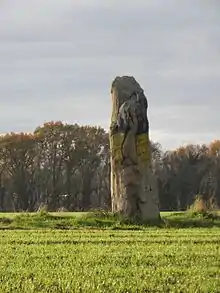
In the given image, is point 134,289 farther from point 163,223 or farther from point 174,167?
point 174,167

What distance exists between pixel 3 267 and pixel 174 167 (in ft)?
196

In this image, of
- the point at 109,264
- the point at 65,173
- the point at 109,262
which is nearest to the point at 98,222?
the point at 109,262

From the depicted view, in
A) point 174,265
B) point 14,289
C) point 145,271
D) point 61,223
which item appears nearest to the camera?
point 14,289

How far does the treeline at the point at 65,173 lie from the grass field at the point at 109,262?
1847 inches

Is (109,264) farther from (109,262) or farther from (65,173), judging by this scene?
(65,173)

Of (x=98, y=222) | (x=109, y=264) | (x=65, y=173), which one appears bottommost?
(x=109, y=264)

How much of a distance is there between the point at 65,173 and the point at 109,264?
55.8 metres

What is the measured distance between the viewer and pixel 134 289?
9.93m

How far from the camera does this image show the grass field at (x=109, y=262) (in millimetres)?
10230

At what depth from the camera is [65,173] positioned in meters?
68.1

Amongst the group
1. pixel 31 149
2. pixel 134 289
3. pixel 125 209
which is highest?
pixel 31 149

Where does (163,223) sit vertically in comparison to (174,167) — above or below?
below

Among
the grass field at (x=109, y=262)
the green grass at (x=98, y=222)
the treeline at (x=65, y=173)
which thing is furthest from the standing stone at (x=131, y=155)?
the treeline at (x=65, y=173)

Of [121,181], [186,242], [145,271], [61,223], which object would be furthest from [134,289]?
[121,181]
